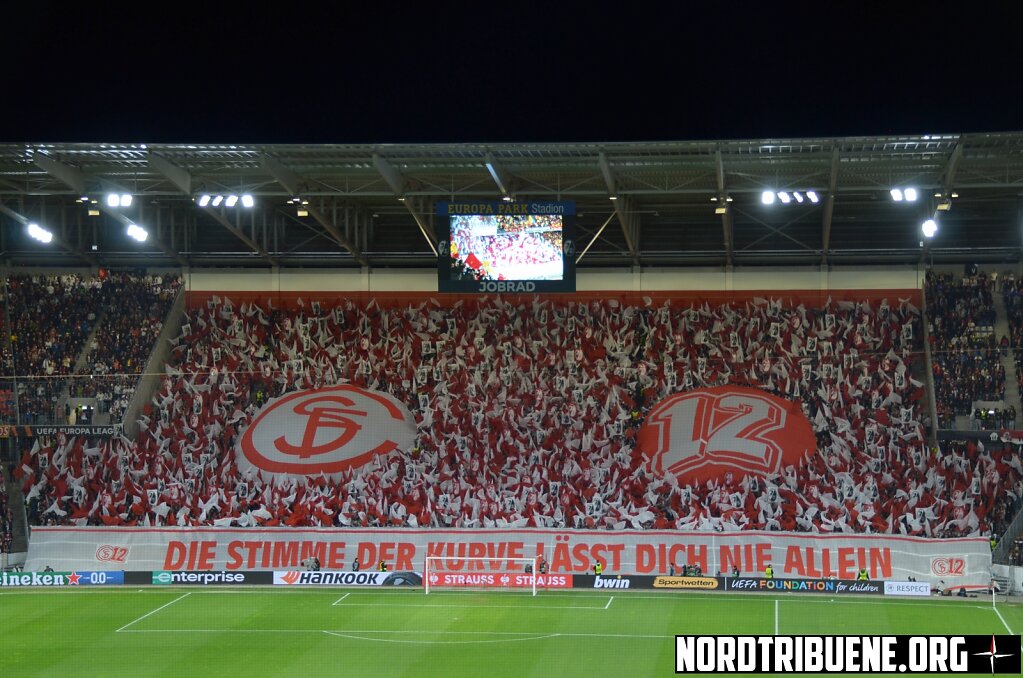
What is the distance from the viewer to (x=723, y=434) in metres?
35.6

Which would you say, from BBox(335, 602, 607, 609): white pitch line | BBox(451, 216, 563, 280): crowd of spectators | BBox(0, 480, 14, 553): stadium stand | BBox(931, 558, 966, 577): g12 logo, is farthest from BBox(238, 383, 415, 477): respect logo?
BBox(931, 558, 966, 577): g12 logo

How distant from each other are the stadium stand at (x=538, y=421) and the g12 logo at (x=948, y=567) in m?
1.10

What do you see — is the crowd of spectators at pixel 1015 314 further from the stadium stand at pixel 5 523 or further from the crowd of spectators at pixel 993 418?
the stadium stand at pixel 5 523

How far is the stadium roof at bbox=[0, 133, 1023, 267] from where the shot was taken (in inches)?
1192

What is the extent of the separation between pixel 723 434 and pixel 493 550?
806 cm

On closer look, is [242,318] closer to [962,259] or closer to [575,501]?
[575,501]

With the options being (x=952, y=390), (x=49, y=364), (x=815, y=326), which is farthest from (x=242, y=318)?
(x=952, y=390)

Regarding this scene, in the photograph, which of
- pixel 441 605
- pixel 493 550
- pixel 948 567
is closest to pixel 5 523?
pixel 441 605

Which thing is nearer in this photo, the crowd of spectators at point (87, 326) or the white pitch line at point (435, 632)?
the white pitch line at point (435, 632)

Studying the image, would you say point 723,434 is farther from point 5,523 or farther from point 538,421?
point 5,523

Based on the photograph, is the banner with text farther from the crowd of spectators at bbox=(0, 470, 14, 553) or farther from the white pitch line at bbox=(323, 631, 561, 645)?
the white pitch line at bbox=(323, 631, 561, 645)

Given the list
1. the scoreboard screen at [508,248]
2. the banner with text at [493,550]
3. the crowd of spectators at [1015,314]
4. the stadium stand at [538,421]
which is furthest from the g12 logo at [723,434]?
the scoreboard screen at [508,248]

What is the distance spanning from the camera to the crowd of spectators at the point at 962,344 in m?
33.6

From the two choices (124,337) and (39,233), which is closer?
(39,233)
